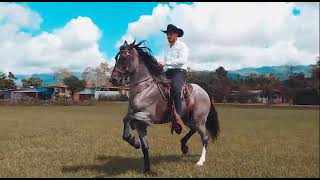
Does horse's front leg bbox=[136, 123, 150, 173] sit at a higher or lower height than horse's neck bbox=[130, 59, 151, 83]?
lower

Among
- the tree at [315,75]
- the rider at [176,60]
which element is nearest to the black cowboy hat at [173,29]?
the rider at [176,60]

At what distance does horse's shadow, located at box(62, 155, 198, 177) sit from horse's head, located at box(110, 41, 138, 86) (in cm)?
185

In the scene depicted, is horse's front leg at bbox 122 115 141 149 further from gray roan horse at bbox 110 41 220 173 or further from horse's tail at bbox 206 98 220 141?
horse's tail at bbox 206 98 220 141

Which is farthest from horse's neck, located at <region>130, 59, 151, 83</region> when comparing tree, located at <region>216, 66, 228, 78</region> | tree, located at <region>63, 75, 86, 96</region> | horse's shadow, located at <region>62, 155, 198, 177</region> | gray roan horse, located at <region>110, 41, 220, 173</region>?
tree, located at <region>216, 66, 228, 78</region>

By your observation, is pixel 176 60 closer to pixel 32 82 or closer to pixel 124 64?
pixel 124 64

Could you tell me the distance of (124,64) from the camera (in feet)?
29.9

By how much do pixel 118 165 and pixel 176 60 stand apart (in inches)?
108

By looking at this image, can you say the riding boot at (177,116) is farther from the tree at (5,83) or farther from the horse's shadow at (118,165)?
the tree at (5,83)

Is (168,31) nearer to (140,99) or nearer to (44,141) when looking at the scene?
(140,99)

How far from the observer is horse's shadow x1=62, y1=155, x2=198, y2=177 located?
9312 millimetres

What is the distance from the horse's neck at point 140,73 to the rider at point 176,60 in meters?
0.51

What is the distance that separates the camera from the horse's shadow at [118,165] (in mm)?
9312

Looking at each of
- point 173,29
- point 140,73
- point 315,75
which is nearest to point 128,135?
point 140,73

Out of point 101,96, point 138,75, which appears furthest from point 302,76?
point 138,75
